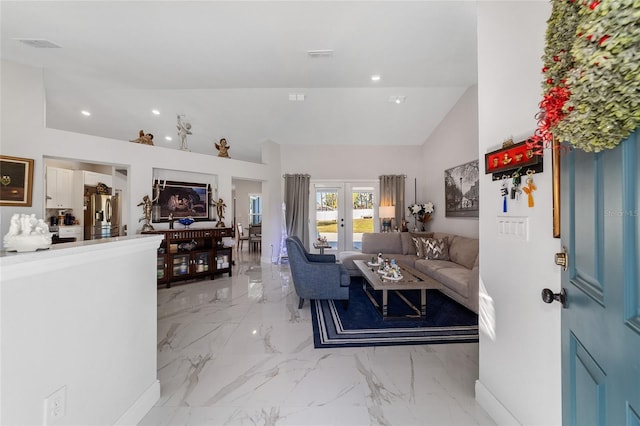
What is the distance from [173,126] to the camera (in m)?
5.31

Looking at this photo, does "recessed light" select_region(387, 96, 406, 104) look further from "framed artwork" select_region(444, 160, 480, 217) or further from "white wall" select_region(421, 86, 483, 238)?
"framed artwork" select_region(444, 160, 480, 217)

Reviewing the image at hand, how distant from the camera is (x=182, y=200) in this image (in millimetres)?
4672

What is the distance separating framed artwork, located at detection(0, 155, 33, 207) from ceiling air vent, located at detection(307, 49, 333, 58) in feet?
12.6

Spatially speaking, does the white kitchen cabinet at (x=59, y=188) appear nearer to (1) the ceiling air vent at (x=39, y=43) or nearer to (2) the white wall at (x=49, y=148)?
(2) the white wall at (x=49, y=148)

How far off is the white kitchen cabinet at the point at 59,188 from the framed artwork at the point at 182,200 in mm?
2450

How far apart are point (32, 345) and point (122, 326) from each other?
0.47 meters

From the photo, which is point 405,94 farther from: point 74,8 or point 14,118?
point 14,118

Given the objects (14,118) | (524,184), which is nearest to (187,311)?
(14,118)

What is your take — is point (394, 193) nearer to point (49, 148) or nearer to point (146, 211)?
point (146, 211)

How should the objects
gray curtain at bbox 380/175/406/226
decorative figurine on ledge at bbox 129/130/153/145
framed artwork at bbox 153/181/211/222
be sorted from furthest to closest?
gray curtain at bbox 380/175/406/226, framed artwork at bbox 153/181/211/222, decorative figurine on ledge at bbox 129/130/153/145

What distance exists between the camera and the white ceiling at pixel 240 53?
2.14m

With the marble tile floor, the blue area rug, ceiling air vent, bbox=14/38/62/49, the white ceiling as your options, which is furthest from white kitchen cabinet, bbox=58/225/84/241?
the blue area rug

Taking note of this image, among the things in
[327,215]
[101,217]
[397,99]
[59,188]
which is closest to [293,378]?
[397,99]

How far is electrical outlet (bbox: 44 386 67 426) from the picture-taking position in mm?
1010
